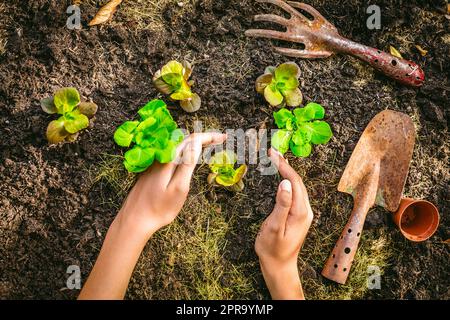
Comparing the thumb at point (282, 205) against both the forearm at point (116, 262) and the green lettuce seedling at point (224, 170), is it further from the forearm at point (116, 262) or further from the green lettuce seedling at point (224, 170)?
Answer: the forearm at point (116, 262)

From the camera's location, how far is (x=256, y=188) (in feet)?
6.63

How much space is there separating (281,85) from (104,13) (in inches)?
32.6

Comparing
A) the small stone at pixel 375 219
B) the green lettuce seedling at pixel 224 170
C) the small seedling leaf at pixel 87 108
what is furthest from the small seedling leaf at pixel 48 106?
the small stone at pixel 375 219

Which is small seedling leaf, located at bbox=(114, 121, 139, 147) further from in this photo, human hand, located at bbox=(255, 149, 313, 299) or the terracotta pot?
the terracotta pot

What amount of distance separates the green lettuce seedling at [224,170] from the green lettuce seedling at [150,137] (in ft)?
0.60

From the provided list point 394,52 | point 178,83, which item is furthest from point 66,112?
point 394,52

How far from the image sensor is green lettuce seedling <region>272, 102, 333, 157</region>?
76.7 inches

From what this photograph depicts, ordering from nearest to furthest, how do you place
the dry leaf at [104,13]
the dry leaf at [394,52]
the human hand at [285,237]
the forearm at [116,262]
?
the forearm at [116,262] → the human hand at [285,237] → the dry leaf at [104,13] → the dry leaf at [394,52]

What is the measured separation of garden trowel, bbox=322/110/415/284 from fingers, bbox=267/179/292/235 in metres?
0.28

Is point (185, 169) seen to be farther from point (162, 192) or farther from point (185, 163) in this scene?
point (162, 192)

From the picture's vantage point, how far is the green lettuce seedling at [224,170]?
193 cm

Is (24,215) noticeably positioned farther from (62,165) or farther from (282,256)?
(282,256)

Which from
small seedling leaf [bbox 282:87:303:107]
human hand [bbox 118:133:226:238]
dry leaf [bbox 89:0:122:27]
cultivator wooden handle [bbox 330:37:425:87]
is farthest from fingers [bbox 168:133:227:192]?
cultivator wooden handle [bbox 330:37:425:87]

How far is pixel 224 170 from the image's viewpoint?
194cm
